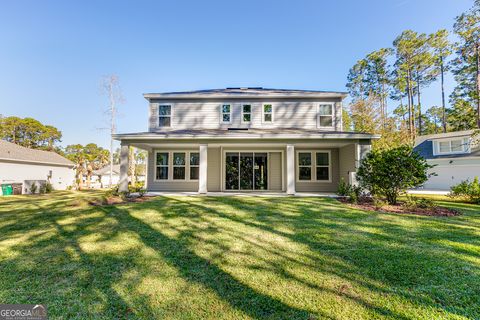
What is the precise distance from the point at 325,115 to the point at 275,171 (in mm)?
4350

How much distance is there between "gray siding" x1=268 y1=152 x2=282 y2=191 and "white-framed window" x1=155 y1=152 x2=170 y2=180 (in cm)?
584

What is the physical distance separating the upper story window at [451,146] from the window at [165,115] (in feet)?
71.5

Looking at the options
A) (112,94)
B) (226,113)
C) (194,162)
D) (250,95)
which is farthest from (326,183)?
(112,94)

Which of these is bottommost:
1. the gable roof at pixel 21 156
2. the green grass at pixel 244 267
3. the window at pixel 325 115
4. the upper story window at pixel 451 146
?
the green grass at pixel 244 267

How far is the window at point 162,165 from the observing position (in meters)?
12.4

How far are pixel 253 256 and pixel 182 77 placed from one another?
15753 mm

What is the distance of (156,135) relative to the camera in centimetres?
1004

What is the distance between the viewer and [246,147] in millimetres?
11828

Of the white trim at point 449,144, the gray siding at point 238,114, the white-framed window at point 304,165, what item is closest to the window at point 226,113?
the gray siding at point 238,114

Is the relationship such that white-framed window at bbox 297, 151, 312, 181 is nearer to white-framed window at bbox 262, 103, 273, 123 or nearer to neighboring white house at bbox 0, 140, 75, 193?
white-framed window at bbox 262, 103, 273, 123

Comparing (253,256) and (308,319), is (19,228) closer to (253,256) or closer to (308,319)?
(253,256)

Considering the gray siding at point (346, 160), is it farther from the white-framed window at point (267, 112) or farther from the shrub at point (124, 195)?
the shrub at point (124, 195)

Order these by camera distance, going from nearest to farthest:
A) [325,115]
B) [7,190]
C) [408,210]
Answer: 1. [408,210]
2. [325,115]
3. [7,190]

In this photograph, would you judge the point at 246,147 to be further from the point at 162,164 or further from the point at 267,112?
the point at 162,164
